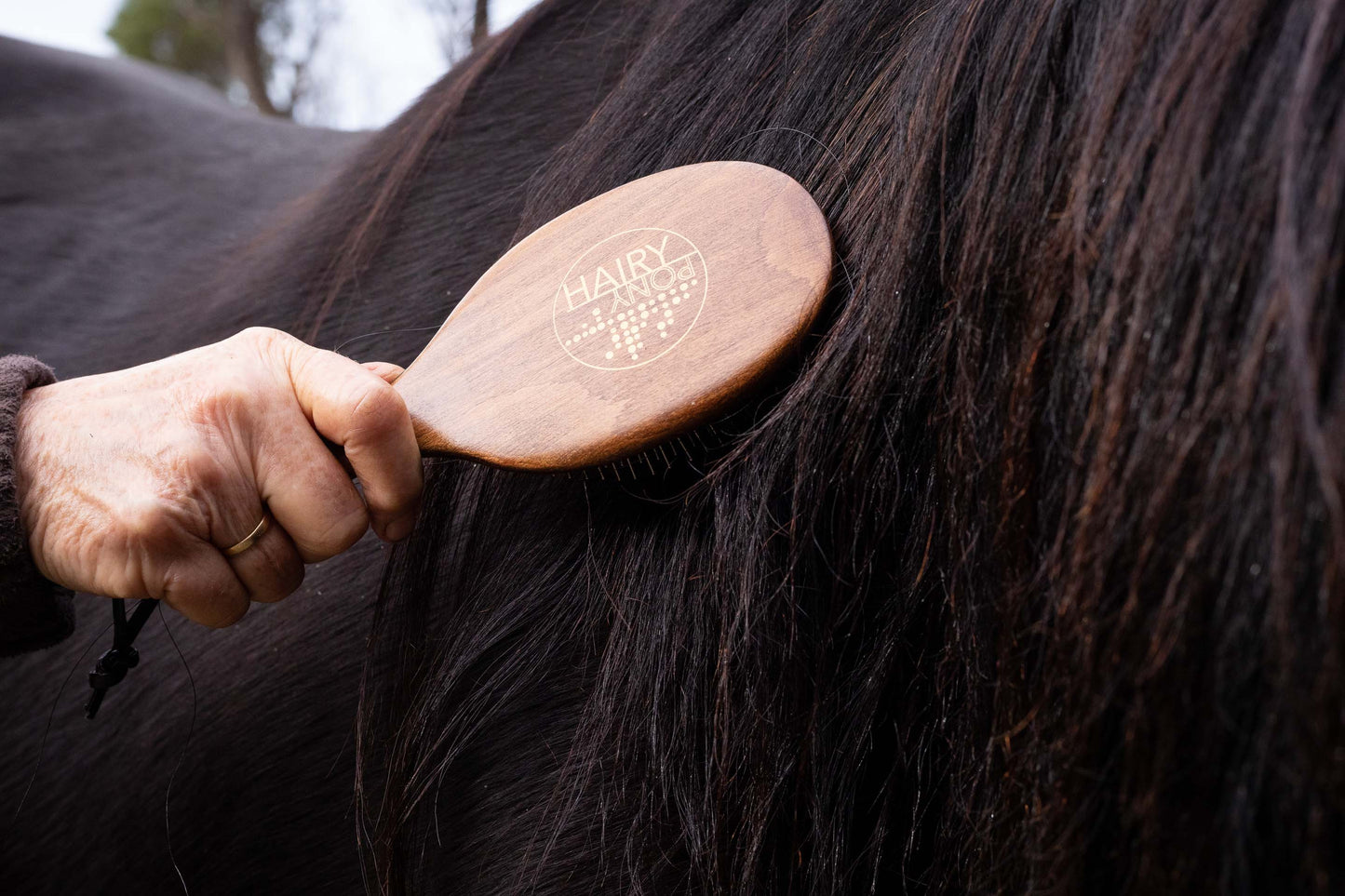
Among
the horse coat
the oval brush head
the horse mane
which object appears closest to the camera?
the horse mane

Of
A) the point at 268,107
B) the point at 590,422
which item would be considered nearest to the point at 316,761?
the point at 590,422

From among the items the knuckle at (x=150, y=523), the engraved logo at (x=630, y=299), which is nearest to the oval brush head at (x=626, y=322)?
the engraved logo at (x=630, y=299)

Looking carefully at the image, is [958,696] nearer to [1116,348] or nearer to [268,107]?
[1116,348]

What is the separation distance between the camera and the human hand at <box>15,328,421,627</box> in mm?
464

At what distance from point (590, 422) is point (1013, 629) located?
0.70 ft

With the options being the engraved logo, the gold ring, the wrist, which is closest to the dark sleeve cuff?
the wrist

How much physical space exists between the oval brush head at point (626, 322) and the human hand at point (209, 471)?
0.04 metres

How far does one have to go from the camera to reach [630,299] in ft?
1.59

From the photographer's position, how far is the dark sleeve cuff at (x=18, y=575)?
478 millimetres

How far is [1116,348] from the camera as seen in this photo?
1.20 feet

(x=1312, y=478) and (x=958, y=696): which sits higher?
(x=1312, y=478)

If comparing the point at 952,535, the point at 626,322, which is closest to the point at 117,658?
the point at 626,322

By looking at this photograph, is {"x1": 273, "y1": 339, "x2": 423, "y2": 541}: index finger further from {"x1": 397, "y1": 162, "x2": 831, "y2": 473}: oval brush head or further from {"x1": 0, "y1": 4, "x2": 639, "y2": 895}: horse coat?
{"x1": 0, "y1": 4, "x2": 639, "y2": 895}: horse coat

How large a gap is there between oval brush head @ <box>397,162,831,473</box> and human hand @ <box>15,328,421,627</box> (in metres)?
0.04
